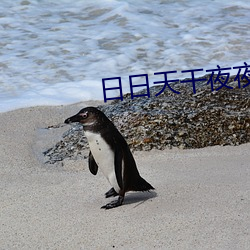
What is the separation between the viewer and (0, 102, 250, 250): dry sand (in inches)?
125

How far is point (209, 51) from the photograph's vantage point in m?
8.24

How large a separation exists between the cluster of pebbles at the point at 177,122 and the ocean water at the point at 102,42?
4.52 feet

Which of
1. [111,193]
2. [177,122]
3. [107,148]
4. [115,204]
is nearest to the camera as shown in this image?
[107,148]

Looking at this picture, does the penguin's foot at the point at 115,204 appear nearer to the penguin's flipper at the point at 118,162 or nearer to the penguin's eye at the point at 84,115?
the penguin's flipper at the point at 118,162

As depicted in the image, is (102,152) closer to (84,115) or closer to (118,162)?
(118,162)

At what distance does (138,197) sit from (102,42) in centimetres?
524

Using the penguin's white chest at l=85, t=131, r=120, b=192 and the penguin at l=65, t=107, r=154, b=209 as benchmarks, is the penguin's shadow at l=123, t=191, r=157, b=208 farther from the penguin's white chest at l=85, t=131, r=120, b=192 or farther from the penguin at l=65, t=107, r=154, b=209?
the penguin's white chest at l=85, t=131, r=120, b=192

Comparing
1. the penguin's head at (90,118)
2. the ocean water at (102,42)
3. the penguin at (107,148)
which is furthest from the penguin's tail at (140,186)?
the ocean water at (102,42)

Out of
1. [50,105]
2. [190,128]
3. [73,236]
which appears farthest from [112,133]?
[50,105]

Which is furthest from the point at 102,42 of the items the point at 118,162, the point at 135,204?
the point at 118,162

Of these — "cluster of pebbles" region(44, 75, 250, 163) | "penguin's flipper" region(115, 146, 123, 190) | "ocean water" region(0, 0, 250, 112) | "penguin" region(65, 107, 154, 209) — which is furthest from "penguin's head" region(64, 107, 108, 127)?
"ocean water" region(0, 0, 250, 112)

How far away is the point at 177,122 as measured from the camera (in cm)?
495

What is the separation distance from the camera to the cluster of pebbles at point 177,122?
190 inches

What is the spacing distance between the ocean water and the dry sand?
1.99 meters
